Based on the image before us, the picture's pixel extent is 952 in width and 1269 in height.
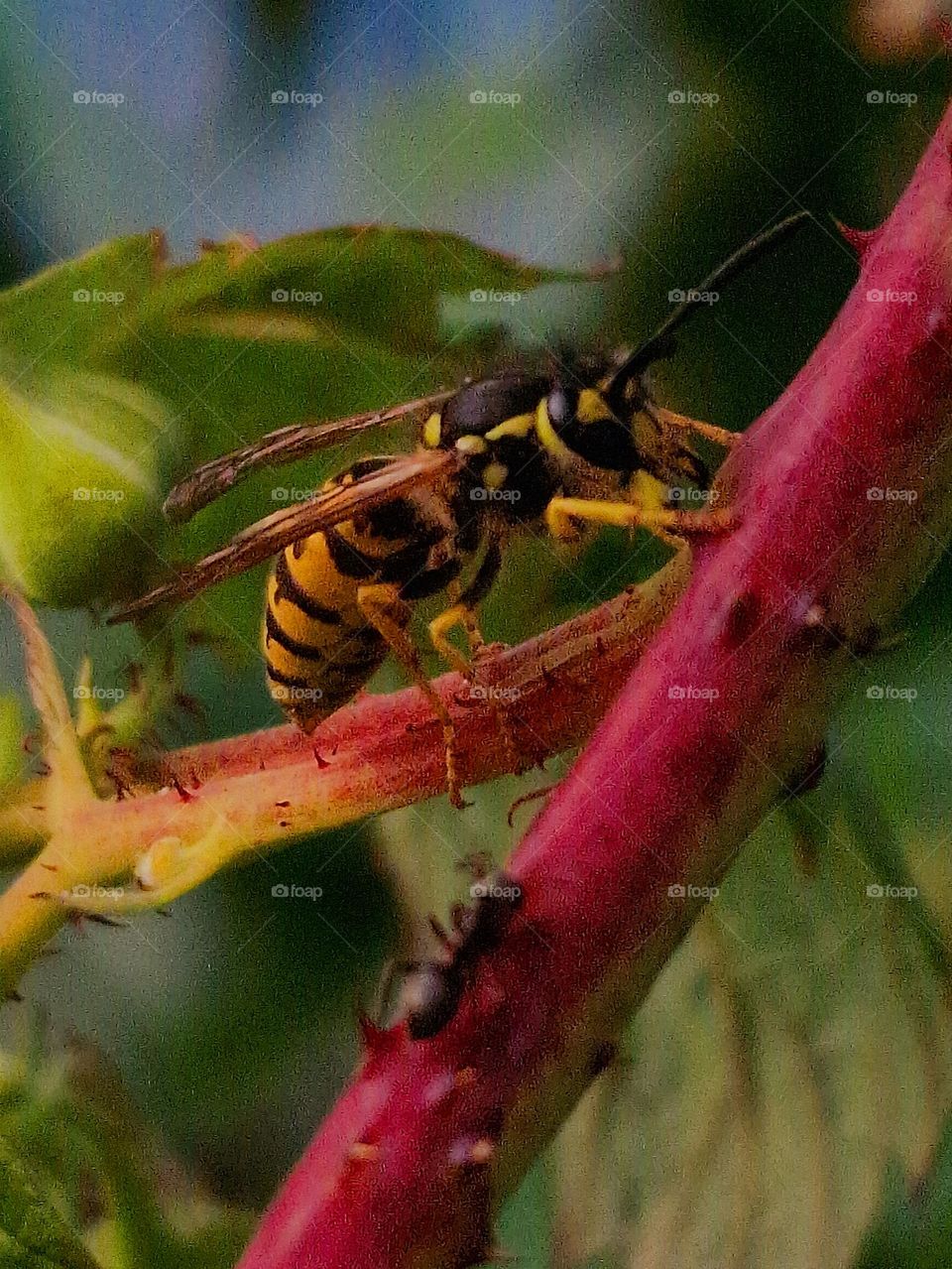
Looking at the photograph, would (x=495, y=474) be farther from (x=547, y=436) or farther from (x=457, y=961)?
(x=457, y=961)

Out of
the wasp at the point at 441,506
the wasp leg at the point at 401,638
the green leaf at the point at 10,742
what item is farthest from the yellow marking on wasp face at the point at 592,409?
the green leaf at the point at 10,742

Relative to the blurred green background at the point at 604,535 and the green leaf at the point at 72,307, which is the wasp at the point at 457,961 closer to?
the blurred green background at the point at 604,535

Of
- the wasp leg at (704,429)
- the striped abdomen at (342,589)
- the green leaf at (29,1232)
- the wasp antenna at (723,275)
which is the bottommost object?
the green leaf at (29,1232)

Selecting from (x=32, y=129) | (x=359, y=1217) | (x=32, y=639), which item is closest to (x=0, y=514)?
(x=32, y=639)

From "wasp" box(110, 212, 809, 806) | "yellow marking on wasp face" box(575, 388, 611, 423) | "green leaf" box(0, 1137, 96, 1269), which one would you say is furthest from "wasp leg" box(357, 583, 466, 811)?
"green leaf" box(0, 1137, 96, 1269)

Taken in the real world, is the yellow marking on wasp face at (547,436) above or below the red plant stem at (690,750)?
above

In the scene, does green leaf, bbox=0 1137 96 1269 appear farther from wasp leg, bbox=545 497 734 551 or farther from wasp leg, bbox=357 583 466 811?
wasp leg, bbox=545 497 734 551
